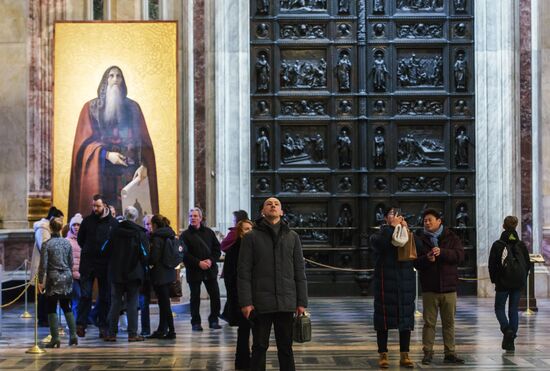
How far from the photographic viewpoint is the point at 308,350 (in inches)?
564

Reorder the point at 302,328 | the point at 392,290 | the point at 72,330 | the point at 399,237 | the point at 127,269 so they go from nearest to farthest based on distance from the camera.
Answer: the point at 302,328 < the point at 399,237 < the point at 392,290 < the point at 72,330 < the point at 127,269

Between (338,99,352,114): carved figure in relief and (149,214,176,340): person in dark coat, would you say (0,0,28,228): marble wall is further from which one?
(149,214,176,340): person in dark coat

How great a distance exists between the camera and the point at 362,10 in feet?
75.0

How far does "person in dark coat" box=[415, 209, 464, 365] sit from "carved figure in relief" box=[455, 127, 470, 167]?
32.1 ft

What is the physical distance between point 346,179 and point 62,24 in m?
5.94

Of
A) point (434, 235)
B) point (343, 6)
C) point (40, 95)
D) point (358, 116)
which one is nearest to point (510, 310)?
point (434, 235)

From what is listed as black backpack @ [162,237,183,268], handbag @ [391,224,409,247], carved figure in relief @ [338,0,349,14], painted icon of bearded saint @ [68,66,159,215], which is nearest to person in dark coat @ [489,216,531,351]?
handbag @ [391,224,409,247]

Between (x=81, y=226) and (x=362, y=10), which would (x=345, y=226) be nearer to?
(x=362, y=10)

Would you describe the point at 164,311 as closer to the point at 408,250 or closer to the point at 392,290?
the point at 392,290

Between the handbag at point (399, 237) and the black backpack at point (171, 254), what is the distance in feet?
14.2

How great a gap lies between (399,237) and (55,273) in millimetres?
4386

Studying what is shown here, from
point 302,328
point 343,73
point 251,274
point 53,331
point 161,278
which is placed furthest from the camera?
point 343,73

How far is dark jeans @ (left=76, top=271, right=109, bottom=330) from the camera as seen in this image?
52.0ft

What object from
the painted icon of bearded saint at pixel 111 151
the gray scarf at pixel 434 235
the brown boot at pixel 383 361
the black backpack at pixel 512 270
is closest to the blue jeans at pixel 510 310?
the black backpack at pixel 512 270
